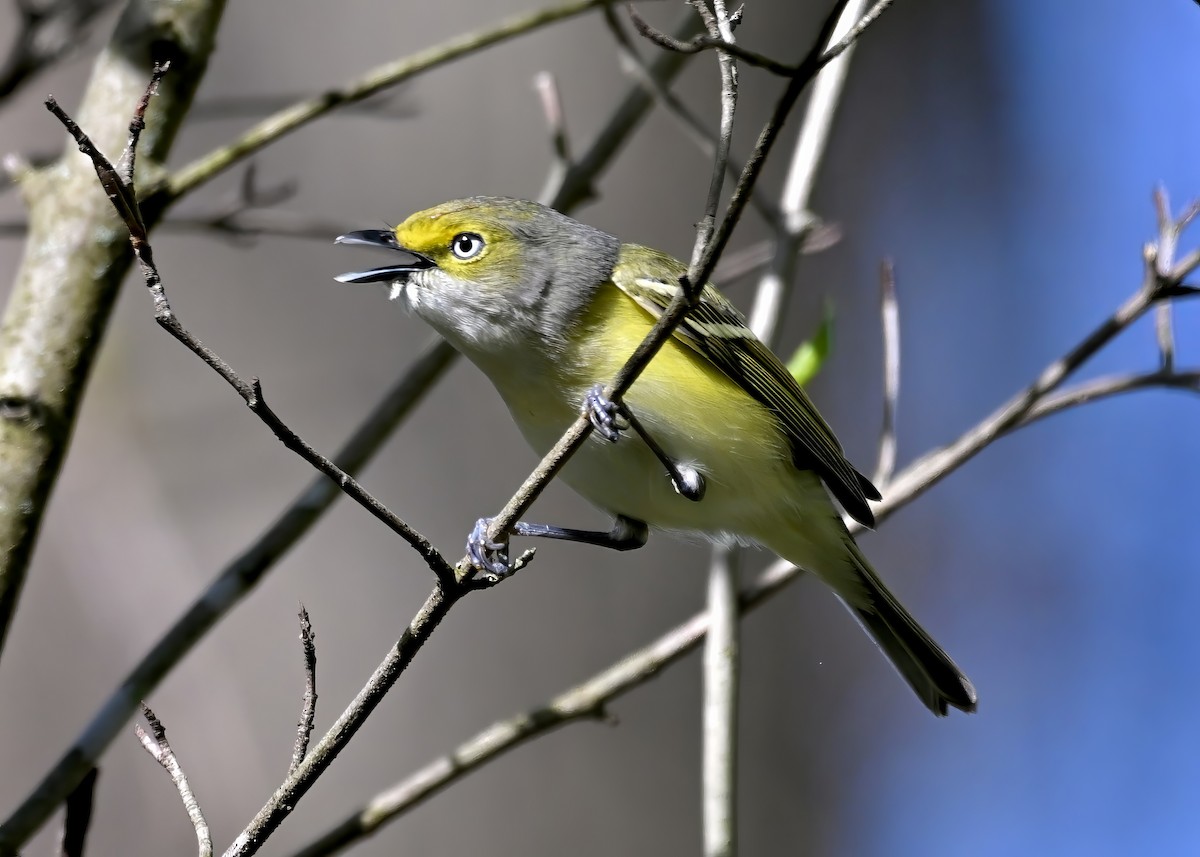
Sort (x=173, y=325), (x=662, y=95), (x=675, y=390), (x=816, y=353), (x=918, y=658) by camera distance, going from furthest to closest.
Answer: (x=918, y=658) < (x=662, y=95) < (x=816, y=353) < (x=675, y=390) < (x=173, y=325)

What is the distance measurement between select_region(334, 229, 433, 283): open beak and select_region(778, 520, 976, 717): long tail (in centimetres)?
124

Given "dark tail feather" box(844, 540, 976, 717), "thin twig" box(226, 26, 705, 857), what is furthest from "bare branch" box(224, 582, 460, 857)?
"dark tail feather" box(844, 540, 976, 717)

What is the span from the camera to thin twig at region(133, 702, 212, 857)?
1.54 metres

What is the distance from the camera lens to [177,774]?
167cm

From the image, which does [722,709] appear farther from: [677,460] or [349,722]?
[349,722]

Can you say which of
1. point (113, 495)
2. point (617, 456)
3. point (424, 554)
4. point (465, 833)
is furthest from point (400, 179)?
point (424, 554)

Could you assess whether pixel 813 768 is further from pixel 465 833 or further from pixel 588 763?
pixel 465 833

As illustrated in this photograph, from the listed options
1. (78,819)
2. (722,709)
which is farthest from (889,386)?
(78,819)

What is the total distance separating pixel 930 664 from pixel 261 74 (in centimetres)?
295

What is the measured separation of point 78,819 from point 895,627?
91.0 inches

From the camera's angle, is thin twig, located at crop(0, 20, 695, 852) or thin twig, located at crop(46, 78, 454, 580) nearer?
thin twig, located at crop(46, 78, 454, 580)

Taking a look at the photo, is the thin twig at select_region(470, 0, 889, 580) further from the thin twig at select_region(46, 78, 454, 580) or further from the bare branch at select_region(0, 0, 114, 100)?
the bare branch at select_region(0, 0, 114, 100)

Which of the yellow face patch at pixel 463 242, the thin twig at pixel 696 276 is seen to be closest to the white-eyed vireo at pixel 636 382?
the yellow face patch at pixel 463 242

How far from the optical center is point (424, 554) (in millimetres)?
1670
